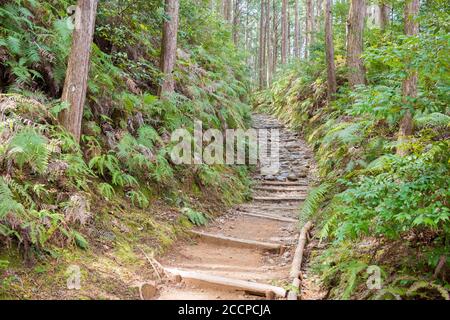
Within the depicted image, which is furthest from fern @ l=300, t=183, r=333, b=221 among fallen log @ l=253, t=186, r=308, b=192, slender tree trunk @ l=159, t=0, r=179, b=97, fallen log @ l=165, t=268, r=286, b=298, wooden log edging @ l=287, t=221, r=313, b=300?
slender tree trunk @ l=159, t=0, r=179, b=97

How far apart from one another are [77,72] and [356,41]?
7.82 meters

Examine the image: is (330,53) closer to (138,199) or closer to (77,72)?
(138,199)

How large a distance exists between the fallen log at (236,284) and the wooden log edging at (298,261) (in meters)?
0.13

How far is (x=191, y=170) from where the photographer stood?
8.03 metres

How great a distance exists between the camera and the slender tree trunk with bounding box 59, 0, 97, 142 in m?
5.73

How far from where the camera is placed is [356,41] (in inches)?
419

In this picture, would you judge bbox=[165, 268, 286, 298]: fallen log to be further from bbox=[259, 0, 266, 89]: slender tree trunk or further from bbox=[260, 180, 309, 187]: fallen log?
bbox=[259, 0, 266, 89]: slender tree trunk

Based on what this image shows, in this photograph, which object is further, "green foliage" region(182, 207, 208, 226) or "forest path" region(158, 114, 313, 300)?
"green foliage" region(182, 207, 208, 226)

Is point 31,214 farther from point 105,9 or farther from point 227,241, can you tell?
point 105,9

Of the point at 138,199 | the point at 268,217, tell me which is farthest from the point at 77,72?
the point at 268,217

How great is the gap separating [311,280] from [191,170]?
3821mm

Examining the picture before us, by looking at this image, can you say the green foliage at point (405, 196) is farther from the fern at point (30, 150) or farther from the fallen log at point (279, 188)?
the fallen log at point (279, 188)

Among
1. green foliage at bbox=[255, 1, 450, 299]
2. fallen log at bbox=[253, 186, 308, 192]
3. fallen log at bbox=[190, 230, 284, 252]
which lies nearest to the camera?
green foliage at bbox=[255, 1, 450, 299]

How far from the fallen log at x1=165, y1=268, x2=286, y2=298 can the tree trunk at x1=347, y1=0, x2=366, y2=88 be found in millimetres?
7586
